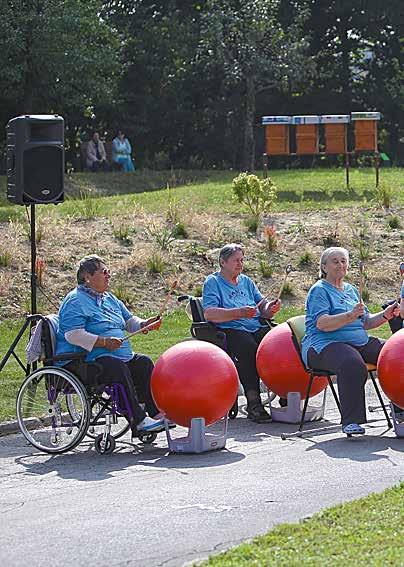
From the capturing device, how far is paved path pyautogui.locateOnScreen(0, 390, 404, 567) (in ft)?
24.6

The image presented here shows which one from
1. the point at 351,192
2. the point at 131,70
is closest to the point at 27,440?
the point at 351,192

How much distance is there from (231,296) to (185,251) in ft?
28.4

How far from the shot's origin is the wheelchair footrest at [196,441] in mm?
10516

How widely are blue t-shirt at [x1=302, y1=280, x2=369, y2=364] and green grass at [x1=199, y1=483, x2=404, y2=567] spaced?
349 centimetres

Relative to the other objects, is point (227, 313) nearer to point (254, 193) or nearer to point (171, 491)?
point (171, 491)

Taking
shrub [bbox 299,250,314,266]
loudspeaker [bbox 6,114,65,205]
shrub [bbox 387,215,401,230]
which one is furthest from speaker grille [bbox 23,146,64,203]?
shrub [bbox 387,215,401,230]

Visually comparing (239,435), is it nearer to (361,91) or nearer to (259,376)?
(259,376)

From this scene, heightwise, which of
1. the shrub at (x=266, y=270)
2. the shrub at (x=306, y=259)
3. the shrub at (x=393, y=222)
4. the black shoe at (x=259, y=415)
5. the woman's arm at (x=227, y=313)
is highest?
the shrub at (x=393, y=222)

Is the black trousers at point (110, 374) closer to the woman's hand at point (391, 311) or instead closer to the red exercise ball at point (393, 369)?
the red exercise ball at point (393, 369)

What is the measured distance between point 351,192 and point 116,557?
19.5m

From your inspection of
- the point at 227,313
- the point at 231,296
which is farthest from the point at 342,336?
the point at 231,296

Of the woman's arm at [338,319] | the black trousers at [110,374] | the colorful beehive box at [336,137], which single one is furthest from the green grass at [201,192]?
the woman's arm at [338,319]

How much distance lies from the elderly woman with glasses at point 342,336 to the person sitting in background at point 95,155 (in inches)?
1024

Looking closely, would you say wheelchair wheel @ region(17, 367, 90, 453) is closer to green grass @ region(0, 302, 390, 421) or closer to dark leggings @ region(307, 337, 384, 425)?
green grass @ region(0, 302, 390, 421)
